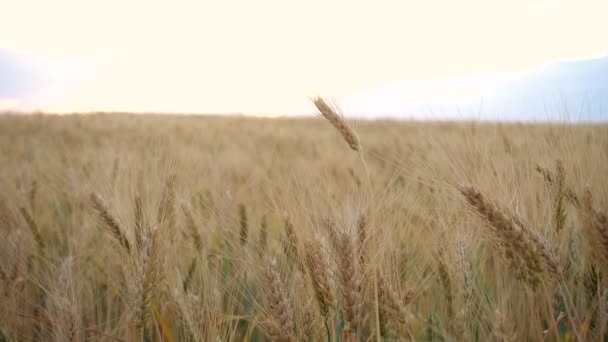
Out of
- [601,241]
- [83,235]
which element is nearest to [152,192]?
[83,235]

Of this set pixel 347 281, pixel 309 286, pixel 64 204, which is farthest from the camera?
pixel 64 204

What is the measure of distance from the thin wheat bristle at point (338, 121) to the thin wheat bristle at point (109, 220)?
697 mm

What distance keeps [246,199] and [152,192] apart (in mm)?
988

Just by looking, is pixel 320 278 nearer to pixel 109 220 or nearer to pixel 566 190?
pixel 109 220

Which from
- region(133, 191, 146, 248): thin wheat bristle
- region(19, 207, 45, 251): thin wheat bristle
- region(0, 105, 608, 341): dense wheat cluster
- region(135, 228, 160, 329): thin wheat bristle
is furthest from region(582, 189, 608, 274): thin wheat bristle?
region(19, 207, 45, 251): thin wheat bristle

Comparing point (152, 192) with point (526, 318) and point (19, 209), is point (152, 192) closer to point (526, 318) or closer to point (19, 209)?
point (19, 209)

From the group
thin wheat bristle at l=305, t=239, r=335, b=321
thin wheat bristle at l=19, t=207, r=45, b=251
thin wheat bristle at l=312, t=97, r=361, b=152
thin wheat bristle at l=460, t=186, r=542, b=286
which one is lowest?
thin wheat bristle at l=19, t=207, r=45, b=251

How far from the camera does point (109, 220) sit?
1194 millimetres

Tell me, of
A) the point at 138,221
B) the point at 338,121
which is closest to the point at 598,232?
the point at 338,121

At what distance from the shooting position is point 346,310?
0.85m

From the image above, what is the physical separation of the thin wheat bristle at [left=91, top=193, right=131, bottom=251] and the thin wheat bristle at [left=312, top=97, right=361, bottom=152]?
0.70 metres

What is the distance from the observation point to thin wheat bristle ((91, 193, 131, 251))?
118 centimetres

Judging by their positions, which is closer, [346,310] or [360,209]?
[346,310]

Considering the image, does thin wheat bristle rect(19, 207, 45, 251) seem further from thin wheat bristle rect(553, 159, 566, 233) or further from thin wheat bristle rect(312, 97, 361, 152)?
thin wheat bristle rect(553, 159, 566, 233)
